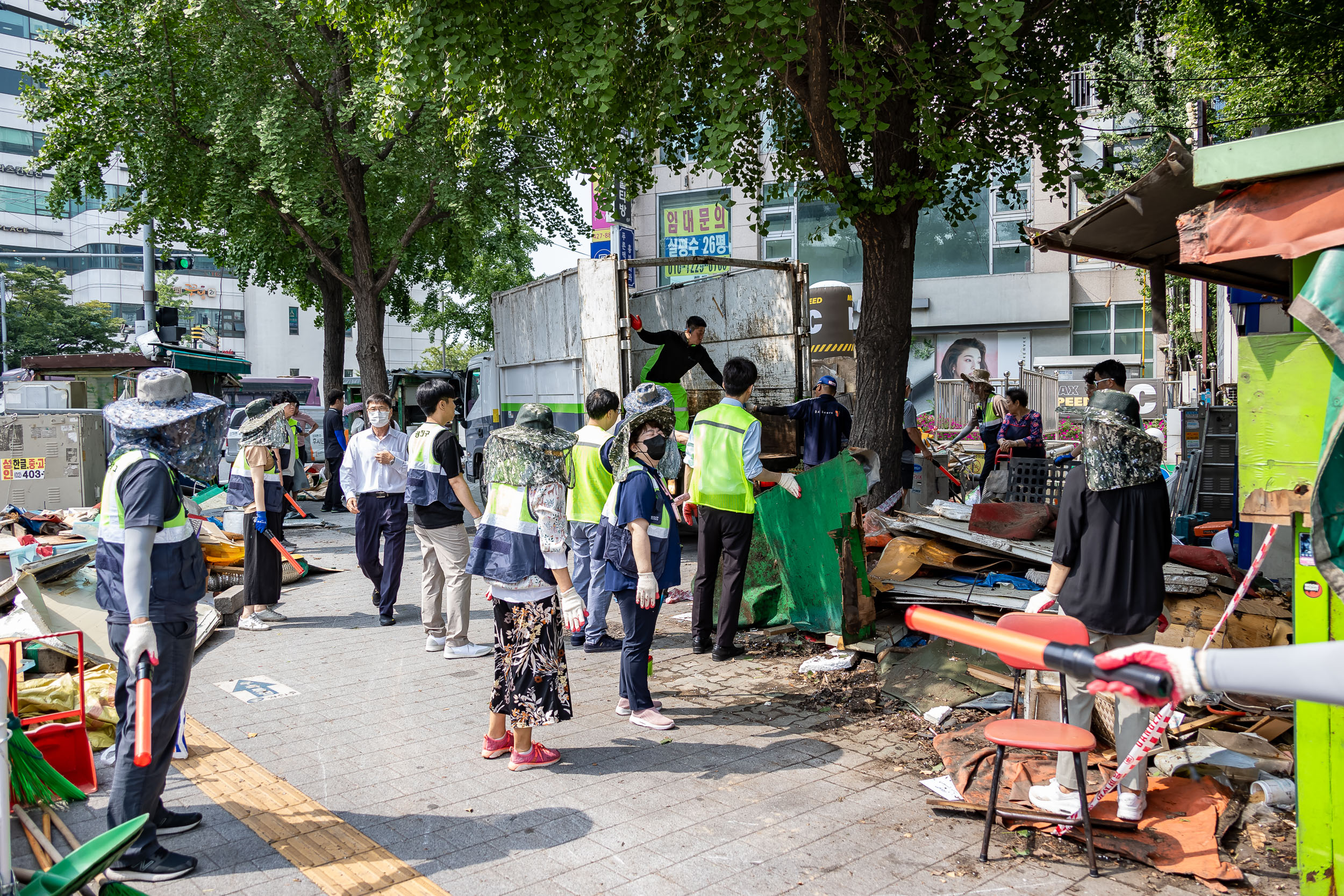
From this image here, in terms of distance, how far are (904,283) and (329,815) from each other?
639 cm

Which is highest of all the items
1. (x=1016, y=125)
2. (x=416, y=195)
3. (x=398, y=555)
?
(x=416, y=195)

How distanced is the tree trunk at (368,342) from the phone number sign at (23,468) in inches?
212

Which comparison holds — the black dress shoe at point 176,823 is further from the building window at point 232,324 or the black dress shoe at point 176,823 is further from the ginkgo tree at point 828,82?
the building window at point 232,324

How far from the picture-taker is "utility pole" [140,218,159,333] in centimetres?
1759

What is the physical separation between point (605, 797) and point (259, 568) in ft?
15.2

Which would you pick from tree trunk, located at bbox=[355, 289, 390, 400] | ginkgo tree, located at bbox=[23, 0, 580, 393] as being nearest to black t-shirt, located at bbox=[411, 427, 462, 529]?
ginkgo tree, located at bbox=[23, 0, 580, 393]

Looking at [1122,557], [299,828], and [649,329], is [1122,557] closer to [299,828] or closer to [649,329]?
[299,828]

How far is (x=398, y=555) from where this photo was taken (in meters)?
7.89

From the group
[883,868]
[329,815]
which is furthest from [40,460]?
[883,868]

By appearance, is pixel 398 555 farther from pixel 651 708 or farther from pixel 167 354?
pixel 167 354

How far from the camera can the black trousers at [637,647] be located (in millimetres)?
5371

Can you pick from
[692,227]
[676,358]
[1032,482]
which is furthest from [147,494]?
[692,227]

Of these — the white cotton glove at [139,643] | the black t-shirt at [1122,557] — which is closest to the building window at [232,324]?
the white cotton glove at [139,643]

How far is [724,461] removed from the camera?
659cm
